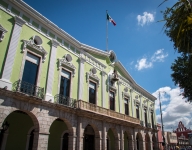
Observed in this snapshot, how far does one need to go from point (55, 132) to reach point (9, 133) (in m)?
3.36

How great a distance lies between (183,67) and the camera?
48.6ft

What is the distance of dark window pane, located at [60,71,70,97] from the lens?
12.9m

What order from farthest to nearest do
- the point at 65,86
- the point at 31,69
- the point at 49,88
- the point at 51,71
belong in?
the point at 65,86, the point at 51,71, the point at 49,88, the point at 31,69

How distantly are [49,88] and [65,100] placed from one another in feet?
5.04

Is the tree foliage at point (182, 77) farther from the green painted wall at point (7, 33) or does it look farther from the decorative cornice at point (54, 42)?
the green painted wall at point (7, 33)

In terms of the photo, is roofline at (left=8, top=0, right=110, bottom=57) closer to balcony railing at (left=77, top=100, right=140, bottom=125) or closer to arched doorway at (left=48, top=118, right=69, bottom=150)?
balcony railing at (left=77, top=100, right=140, bottom=125)

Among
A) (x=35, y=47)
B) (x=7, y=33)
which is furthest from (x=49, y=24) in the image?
(x=7, y=33)

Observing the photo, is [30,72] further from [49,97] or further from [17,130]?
[17,130]

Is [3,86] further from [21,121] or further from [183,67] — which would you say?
[183,67]

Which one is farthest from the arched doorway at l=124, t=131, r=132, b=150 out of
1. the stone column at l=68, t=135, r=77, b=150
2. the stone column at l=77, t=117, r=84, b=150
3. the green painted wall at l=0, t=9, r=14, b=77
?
the green painted wall at l=0, t=9, r=14, b=77

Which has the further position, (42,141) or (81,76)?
(81,76)

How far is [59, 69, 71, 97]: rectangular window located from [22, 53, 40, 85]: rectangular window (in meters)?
2.32

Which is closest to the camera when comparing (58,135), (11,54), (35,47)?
(11,54)

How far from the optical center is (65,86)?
13297 millimetres
